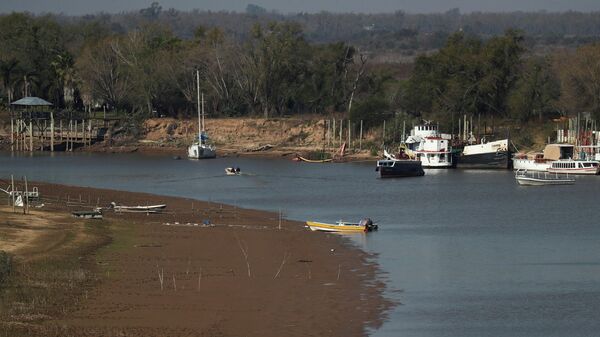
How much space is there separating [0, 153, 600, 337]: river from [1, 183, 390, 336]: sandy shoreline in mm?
1614

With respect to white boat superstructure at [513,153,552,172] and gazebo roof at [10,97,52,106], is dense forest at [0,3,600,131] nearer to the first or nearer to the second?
gazebo roof at [10,97,52,106]

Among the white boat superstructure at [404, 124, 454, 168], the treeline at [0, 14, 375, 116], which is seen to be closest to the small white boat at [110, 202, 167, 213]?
the white boat superstructure at [404, 124, 454, 168]

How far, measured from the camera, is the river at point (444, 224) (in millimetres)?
40469

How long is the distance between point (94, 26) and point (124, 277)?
504ft

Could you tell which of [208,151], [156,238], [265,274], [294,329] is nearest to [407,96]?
[208,151]

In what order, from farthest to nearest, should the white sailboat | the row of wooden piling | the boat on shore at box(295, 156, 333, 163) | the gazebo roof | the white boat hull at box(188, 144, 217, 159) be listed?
the row of wooden piling, the gazebo roof, the white sailboat, the white boat hull at box(188, 144, 217, 159), the boat on shore at box(295, 156, 333, 163)

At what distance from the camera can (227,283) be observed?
44.1 m

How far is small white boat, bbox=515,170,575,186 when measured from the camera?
95.2m

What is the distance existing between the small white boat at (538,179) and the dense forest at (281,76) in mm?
24565

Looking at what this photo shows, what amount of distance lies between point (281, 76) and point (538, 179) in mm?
55575

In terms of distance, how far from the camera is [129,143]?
5758 inches

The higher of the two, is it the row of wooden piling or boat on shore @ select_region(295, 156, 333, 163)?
the row of wooden piling

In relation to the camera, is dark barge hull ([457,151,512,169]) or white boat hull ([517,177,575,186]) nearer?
white boat hull ([517,177,575,186])

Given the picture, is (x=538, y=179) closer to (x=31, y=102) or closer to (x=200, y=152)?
(x=200, y=152)
